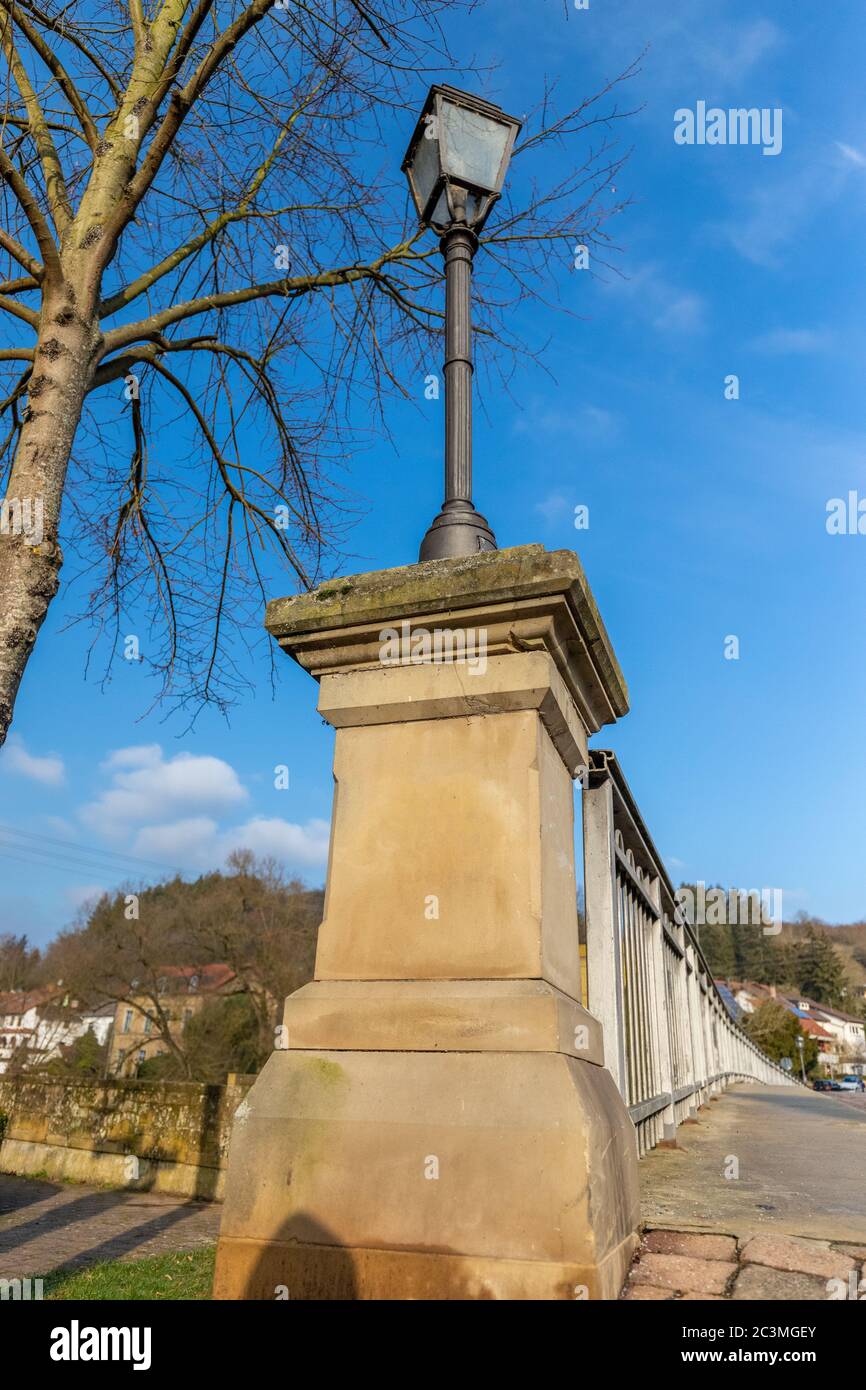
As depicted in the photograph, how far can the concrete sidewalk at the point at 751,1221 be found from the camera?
6.55 feet

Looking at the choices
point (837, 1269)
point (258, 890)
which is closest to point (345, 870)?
point (837, 1269)

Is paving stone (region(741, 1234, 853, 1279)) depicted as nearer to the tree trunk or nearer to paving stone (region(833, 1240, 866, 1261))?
paving stone (region(833, 1240, 866, 1261))

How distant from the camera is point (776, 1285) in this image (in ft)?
6.46

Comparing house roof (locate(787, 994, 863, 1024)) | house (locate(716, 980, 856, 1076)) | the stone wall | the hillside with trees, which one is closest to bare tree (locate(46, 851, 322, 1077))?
the hillside with trees

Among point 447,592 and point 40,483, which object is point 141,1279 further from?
point 447,592

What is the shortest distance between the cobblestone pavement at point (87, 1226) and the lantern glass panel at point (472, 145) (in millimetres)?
6338

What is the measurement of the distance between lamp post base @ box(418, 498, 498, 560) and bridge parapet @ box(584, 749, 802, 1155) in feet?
4.00

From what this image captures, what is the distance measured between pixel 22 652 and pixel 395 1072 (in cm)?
295

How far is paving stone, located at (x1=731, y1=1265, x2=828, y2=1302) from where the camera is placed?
191cm

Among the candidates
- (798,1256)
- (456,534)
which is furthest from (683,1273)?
(456,534)

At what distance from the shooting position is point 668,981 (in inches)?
244

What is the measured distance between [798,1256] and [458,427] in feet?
8.02

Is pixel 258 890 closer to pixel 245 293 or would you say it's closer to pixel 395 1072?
pixel 245 293

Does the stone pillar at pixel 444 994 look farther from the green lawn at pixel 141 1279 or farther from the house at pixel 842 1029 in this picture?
the house at pixel 842 1029
